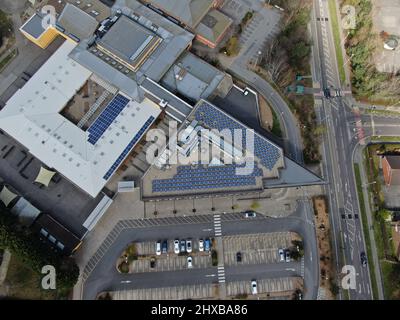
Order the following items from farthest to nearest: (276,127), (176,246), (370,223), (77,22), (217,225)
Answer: (276,127)
(77,22)
(370,223)
(217,225)
(176,246)

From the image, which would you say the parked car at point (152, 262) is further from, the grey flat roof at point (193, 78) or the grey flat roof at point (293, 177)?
the grey flat roof at point (193, 78)

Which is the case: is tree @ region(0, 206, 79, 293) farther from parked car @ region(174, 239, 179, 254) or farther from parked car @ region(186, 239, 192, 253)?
parked car @ region(186, 239, 192, 253)

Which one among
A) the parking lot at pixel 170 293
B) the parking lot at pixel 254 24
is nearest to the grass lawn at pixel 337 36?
the parking lot at pixel 254 24

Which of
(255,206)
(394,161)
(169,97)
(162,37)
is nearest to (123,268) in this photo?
(255,206)

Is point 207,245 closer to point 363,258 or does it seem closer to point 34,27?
point 363,258

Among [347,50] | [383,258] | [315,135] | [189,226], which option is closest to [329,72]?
[347,50]

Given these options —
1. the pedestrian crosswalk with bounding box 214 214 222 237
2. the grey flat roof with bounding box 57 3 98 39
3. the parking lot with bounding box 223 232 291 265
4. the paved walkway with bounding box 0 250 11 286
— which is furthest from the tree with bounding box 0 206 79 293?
the grey flat roof with bounding box 57 3 98 39
